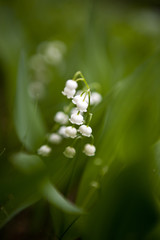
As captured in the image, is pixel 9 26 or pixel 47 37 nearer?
pixel 9 26

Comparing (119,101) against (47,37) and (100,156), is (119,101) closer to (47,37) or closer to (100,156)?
(100,156)

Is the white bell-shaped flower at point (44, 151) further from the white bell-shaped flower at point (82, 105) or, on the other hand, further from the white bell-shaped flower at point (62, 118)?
the white bell-shaped flower at point (82, 105)

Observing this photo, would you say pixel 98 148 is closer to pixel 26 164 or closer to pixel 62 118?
pixel 62 118

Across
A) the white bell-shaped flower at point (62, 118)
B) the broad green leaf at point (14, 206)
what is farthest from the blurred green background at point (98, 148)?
the white bell-shaped flower at point (62, 118)

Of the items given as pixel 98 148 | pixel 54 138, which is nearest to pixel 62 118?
pixel 54 138

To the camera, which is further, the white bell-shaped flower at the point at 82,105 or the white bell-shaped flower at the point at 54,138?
the white bell-shaped flower at the point at 54,138

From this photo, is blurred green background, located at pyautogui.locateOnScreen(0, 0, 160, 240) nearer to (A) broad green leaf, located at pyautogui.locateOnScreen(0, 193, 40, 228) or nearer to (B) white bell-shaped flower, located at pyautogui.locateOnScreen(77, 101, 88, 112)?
(A) broad green leaf, located at pyautogui.locateOnScreen(0, 193, 40, 228)

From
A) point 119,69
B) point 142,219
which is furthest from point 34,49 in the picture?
point 142,219

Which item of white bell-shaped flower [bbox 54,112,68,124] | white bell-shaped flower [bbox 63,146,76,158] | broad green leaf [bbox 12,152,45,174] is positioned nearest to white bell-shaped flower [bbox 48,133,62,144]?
white bell-shaped flower [bbox 54,112,68,124]
